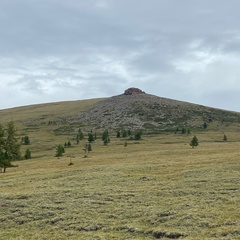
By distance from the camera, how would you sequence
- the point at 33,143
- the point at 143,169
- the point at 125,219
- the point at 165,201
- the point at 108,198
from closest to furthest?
the point at 125,219, the point at 165,201, the point at 108,198, the point at 143,169, the point at 33,143

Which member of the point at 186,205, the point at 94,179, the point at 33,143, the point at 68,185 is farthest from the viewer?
the point at 33,143

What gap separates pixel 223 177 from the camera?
3934cm

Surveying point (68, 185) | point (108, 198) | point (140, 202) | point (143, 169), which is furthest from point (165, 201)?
point (143, 169)

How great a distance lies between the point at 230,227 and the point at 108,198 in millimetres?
13736

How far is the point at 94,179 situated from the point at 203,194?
1681 cm

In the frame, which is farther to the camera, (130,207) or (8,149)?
(8,149)

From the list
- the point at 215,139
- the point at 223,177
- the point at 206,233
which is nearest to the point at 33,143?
the point at 215,139

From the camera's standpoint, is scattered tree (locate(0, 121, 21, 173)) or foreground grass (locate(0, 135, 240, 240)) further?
scattered tree (locate(0, 121, 21, 173))

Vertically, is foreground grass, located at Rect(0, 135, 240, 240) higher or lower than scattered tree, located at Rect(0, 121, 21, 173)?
lower

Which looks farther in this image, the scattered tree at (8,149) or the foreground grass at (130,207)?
the scattered tree at (8,149)

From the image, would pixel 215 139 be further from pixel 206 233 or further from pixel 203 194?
pixel 206 233

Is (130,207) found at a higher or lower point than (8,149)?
lower

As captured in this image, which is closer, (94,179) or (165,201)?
(165,201)

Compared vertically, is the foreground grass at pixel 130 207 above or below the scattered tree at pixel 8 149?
below
